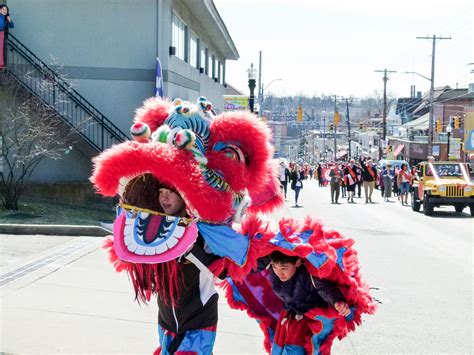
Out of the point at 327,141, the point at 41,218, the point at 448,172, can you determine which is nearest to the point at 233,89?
the point at 327,141

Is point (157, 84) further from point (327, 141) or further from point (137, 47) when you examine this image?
point (327, 141)

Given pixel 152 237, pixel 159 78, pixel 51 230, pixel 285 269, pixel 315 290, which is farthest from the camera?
pixel 159 78

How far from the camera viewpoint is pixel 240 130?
427cm

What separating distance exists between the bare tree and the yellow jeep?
11054 millimetres

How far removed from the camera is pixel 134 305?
7410 mm

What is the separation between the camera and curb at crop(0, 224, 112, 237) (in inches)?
A: 471

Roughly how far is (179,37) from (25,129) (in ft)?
21.2

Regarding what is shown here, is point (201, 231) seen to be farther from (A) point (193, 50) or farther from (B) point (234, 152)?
(A) point (193, 50)

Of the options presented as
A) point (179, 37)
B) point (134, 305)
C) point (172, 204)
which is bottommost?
point (134, 305)

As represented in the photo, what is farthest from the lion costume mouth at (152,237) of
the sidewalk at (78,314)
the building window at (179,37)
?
the building window at (179,37)

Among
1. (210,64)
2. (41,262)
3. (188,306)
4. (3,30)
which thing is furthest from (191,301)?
(210,64)

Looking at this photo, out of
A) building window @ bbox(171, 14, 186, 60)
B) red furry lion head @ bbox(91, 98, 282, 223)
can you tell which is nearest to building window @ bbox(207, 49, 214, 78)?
building window @ bbox(171, 14, 186, 60)

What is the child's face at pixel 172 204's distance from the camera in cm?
379

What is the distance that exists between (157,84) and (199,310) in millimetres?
14219
